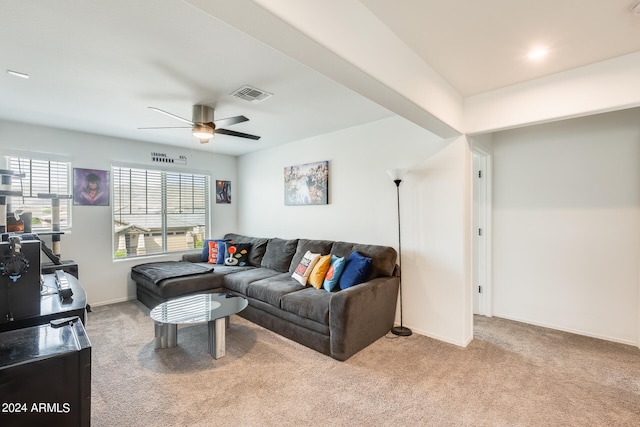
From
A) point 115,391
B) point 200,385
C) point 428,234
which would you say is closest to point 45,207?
point 115,391

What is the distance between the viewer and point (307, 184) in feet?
14.6

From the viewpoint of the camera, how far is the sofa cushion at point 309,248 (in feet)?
12.6

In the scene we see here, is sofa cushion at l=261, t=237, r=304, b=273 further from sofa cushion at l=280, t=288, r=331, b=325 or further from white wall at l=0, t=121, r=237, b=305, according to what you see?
white wall at l=0, t=121, r=237, b=305

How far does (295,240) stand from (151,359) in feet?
7.28

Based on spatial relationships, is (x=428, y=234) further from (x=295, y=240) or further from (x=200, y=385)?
(x=200, y=385)

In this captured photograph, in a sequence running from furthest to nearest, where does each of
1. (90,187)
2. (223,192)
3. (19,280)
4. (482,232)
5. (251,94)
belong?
1. (223,192)
2. (90,187)
3. (482,232)
4. (251,94)
5. (19,280)

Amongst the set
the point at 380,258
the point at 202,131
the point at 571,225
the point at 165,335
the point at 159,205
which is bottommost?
the point at 165,335

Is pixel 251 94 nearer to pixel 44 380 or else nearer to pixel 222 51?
pixel 222 51

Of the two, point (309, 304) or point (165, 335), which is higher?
point (309, 304)

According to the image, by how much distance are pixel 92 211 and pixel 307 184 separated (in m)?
3.08

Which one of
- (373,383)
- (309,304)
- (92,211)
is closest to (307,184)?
(309,304)

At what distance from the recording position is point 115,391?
2205 mm

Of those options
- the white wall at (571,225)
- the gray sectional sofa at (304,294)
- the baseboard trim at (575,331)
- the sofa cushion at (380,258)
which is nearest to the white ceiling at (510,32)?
the white wall at (571,225)

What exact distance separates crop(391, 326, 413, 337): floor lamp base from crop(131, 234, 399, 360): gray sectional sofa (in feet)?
0.30
